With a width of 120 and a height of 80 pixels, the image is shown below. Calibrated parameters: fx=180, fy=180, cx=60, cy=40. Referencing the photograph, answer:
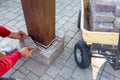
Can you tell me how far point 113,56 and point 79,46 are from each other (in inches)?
18.1

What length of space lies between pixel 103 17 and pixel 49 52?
88 cm

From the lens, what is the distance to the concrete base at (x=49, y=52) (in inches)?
100.0

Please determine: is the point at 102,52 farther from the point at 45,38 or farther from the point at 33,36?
the point at 33,36

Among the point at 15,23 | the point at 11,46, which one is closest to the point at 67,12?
the point at 15,23

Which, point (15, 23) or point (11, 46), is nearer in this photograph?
point (11, 46)

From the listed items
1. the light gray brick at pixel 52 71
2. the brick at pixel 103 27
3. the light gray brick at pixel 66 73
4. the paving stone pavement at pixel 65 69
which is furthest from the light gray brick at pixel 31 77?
the brick at pixel 103 27

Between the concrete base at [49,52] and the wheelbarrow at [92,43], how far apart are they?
30cm

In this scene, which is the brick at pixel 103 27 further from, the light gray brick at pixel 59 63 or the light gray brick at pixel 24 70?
the light gray brick at pixel 24 70

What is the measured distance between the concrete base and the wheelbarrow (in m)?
0.30

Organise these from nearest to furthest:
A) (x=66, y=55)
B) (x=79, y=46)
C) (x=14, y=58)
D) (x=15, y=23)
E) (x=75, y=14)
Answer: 1. (x=14, y=58)
2. (x=79, y=46)
3. (x=66, y=55)
4. (x=15, y=23)
5. (x=75, y=14)

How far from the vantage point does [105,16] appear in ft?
7.14

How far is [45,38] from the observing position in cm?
246

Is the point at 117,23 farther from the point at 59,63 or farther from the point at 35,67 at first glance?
the point at 35,67

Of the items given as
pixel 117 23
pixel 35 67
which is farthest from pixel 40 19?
pixel 117 23
